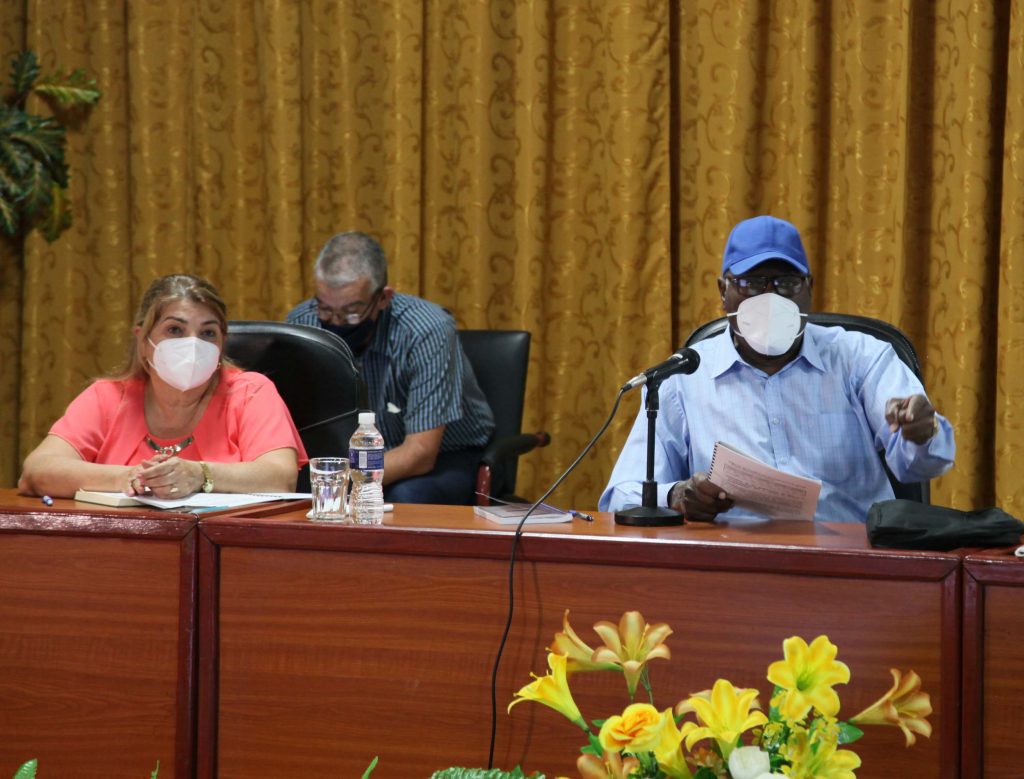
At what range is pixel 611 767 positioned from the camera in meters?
0.71

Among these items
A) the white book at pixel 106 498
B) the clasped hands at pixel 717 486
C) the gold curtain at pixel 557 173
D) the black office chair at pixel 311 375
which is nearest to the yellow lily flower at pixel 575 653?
the clasped hands at pixel 717 486

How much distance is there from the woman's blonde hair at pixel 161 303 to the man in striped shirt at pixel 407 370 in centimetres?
75

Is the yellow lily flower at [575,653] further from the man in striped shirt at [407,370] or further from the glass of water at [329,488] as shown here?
the man in striped shirt at [407,370]

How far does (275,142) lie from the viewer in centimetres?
379

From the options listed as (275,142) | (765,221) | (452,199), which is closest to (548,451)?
(452,199)

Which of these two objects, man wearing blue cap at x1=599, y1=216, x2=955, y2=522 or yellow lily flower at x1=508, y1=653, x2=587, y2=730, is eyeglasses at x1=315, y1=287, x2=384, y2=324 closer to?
man wearing blue cap at x1=599, y1=216, x2=955, y2=522

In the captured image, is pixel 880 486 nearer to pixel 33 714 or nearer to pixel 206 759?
pixel 206 759

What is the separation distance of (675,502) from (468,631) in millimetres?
465

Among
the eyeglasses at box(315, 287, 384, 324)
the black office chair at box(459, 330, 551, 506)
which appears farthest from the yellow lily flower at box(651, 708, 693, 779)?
the eyeglasses at box(315, 287, 384, 324)

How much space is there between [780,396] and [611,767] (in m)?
1.52

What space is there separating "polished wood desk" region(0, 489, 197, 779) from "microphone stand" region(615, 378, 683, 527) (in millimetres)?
641

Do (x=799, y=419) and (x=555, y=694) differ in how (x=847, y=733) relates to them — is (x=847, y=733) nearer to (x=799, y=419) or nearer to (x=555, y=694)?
(x=555, y=694)

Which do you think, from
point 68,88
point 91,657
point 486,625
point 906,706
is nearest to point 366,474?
point 486,625

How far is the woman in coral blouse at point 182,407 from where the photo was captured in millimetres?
2186
